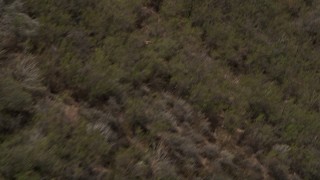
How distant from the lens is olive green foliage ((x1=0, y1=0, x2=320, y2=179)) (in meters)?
5.55

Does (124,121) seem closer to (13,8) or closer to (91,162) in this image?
(91,162)

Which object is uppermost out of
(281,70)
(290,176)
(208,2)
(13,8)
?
(13,8)

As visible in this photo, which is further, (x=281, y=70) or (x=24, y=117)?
(x=281, y=70)

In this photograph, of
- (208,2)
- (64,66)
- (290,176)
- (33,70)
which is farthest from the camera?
Result: (208,2)

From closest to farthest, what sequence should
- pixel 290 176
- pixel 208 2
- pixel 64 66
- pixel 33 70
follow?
pixel 33 70
pixel 64 66
pixel 290 176
pixel 208 2

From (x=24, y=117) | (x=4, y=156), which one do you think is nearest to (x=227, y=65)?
(x=24, y=117)

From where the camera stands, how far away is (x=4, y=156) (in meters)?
4.84

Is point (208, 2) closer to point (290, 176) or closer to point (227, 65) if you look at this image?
point (227, 65)

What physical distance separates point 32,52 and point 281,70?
543cm

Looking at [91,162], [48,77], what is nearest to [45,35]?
[48,77]

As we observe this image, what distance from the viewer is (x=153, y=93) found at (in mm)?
7512

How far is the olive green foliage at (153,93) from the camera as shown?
5.55 m

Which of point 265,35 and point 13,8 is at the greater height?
point 13,8

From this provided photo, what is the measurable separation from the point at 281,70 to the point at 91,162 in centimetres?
574
